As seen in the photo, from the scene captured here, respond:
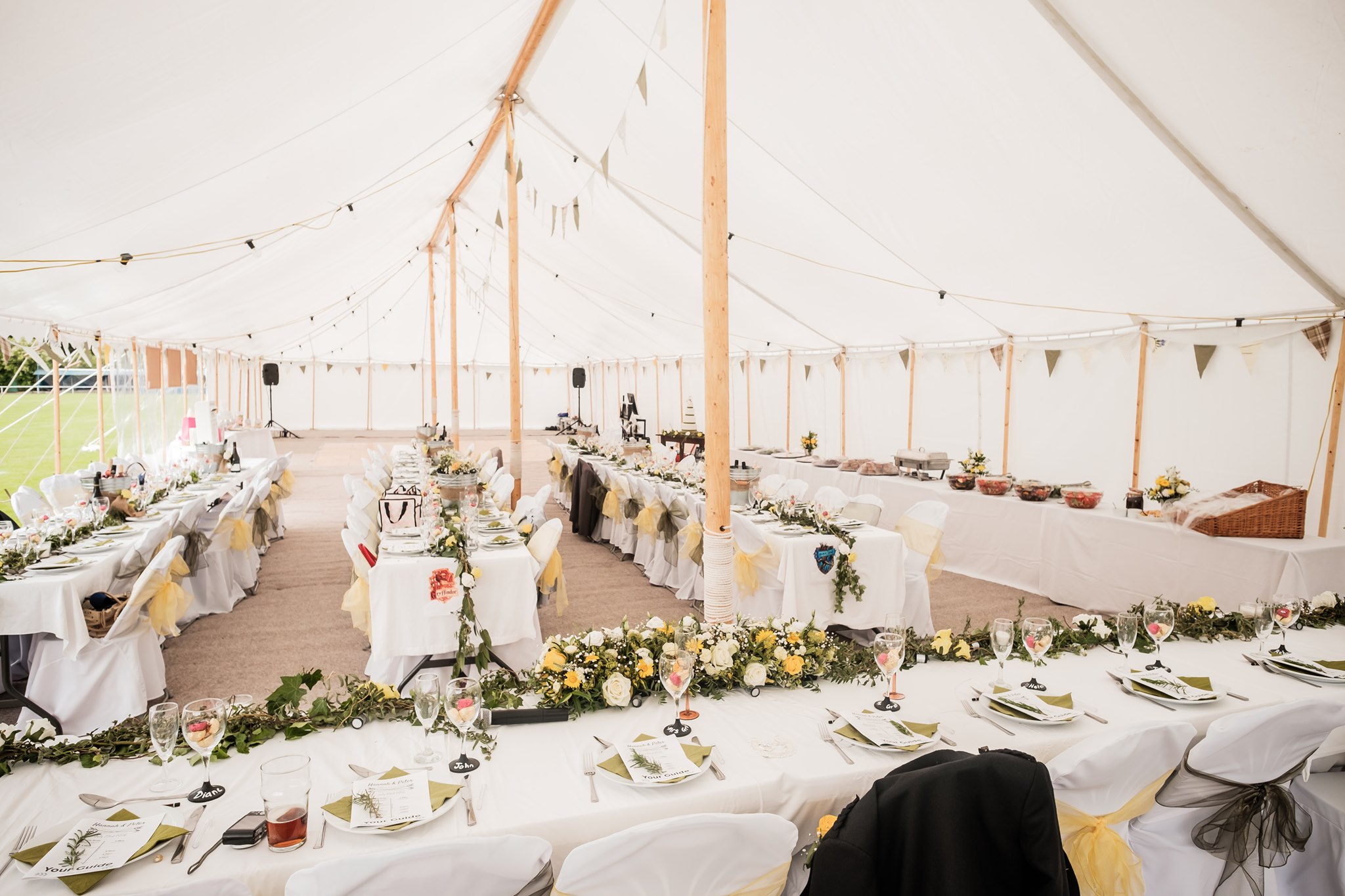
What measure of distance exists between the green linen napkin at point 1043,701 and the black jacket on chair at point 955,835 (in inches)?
26.7

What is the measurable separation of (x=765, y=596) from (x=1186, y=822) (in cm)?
284

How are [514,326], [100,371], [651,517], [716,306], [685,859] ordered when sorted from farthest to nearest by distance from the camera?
[514,326] < [100,371] < [651,517] < [716,306] < [685,859]

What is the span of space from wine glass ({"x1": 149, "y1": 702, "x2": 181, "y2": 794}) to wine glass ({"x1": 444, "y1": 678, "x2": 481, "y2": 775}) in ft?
1.95

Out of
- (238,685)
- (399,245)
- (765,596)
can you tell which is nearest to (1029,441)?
(765,596)

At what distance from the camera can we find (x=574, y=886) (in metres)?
1.38

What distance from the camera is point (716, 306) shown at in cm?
310

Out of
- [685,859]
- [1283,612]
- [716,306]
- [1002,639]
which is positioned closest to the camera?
[685,859]

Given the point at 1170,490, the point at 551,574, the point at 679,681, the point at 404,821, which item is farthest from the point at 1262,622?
the point at 551,574

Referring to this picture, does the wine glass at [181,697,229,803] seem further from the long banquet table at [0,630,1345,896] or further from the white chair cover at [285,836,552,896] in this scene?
the white chair cover at [285,836,552,896]

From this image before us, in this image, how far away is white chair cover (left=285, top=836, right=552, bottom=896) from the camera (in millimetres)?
1296

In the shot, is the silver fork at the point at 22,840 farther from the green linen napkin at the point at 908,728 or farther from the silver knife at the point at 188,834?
the green linen napkin at the point at 908,728

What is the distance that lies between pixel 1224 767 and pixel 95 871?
102 inches

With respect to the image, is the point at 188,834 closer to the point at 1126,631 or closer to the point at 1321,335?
the point at 1126,631

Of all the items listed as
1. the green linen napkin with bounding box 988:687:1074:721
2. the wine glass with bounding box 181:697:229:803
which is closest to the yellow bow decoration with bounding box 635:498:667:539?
the green linen napkin with bounding box 988:687:1074:721
